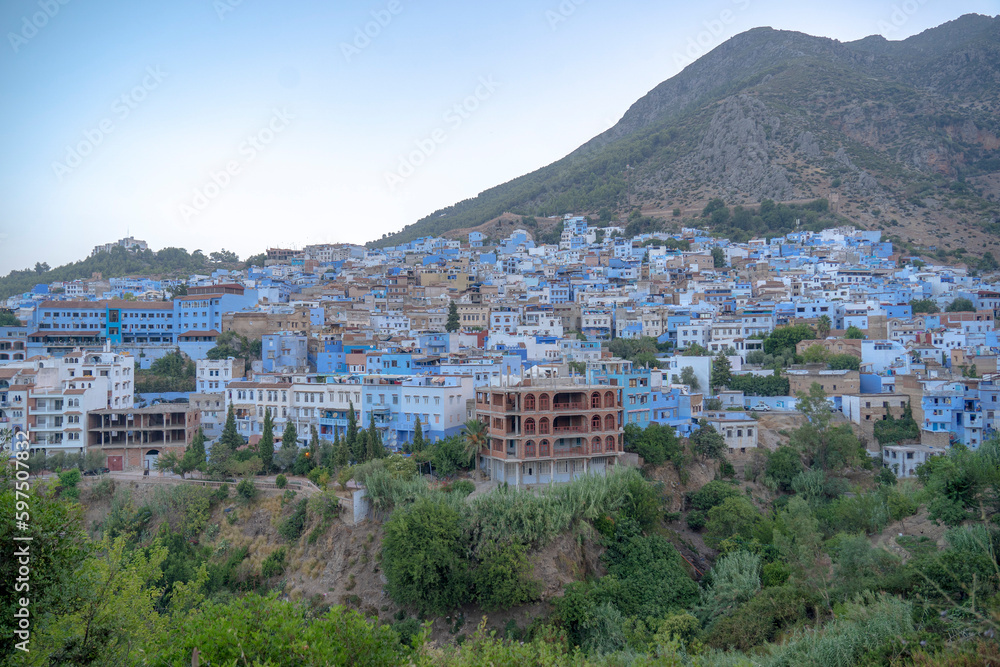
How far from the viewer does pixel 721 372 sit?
3994 cm

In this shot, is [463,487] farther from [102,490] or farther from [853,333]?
[853,333]

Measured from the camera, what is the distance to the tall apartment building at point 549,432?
28.3m

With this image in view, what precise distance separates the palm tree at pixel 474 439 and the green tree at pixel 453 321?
69.1 ft

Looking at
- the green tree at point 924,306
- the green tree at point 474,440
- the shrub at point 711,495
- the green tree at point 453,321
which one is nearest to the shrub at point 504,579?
the green tree at point 474,440

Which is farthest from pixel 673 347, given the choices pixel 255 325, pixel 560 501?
pixel 255 325

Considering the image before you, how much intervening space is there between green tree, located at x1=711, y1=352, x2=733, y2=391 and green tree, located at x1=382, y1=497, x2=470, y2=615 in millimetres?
20564

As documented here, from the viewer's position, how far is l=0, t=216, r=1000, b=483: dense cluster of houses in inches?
1262

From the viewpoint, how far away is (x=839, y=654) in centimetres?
1380

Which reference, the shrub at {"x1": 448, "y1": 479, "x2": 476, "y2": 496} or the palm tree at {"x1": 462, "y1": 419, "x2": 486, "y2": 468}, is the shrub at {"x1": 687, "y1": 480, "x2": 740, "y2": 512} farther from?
the shrub at {"x1": 448, "y1": 479, "x2": 476, "y2": 496}

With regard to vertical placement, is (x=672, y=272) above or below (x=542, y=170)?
below

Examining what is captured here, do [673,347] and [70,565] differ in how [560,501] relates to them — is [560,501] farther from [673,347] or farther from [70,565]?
[673,347]

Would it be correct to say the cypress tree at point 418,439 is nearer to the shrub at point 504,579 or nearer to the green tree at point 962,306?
the shrub at point 504,579

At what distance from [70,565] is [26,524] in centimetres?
97

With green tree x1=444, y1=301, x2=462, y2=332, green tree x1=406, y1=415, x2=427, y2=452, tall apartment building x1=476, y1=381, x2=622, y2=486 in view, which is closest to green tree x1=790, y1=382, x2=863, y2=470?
tall apartment building x1=476, y1=381, x2=622, y2=486
